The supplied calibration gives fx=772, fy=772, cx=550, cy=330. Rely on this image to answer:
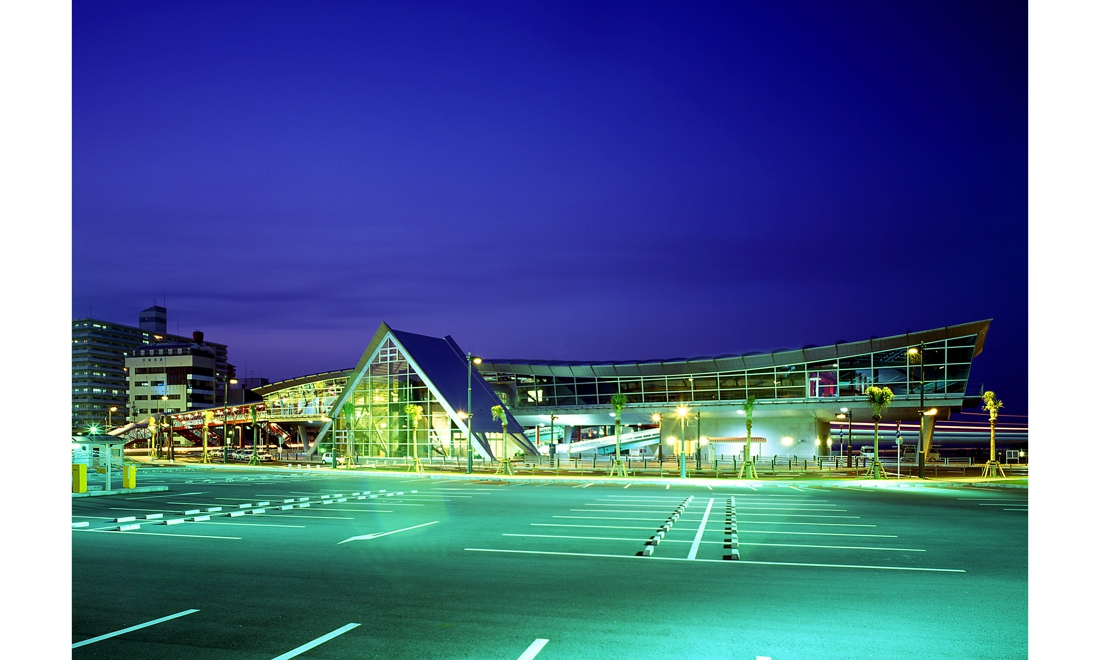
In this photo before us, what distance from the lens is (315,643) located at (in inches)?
288

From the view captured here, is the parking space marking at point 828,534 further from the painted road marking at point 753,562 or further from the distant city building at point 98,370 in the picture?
the distant city building at point 98,370

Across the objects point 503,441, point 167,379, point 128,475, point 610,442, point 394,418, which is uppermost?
point 128,475

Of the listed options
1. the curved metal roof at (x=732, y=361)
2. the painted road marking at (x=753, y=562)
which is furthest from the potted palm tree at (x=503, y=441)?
the painted road marking at (x=753, y=562)

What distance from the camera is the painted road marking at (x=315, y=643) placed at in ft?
22.7

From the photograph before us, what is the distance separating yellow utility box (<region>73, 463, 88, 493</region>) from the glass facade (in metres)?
46.3

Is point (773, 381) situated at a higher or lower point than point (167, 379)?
higher

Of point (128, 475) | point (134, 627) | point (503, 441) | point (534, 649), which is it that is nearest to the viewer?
point (534, 649)

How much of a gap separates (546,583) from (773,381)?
56451 mm

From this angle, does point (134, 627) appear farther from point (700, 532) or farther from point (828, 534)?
point (828, 534)

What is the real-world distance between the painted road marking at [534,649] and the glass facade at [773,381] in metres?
49.1

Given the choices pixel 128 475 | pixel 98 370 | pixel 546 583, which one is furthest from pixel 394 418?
pixel 98 370
